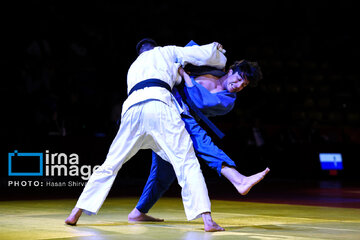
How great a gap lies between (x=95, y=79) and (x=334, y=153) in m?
5.09

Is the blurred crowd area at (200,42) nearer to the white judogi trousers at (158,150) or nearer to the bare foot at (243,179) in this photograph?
the white judogi trousers at (158,150)

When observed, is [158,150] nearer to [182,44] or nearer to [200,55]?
[200,55]

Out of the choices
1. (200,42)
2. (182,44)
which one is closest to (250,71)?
(182,44)

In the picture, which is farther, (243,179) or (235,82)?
(235,82)

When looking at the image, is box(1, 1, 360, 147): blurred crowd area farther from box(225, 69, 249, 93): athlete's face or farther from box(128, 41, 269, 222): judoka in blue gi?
box(225, 69, 249, 93): athlete's face

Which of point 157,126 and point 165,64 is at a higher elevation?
point 165,64

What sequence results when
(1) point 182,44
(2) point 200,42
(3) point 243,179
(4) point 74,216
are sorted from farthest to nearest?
(2) point 200,42, (1) point 182,44, (4) point 74,216, (3) point 243,179

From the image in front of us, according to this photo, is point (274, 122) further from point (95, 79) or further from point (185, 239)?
point (185, 239)

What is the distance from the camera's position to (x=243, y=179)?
3816 mm

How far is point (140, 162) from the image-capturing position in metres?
10.5

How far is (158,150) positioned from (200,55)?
710 mm

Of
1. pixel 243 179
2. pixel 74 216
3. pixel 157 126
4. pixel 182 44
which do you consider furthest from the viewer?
pixel 182 44

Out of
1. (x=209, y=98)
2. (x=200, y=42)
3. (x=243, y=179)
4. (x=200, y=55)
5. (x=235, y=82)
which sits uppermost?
(x=200, y=55)

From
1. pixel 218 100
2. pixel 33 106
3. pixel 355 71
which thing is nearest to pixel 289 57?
pixel 355 71
